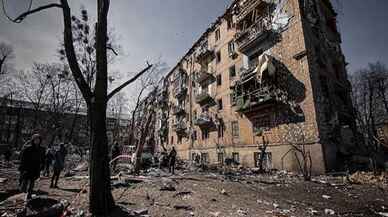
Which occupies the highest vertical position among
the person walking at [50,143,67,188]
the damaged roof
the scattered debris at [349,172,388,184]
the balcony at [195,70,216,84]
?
the damaged roof

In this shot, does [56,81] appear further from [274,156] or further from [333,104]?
[333,104]

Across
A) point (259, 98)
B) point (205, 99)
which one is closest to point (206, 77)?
point (205, 99)

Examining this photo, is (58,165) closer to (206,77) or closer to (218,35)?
(206,77)

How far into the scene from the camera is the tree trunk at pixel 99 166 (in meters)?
4.30

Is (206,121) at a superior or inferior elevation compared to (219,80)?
inferior

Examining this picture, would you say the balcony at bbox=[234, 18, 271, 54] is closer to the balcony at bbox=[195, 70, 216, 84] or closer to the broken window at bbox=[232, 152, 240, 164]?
the balcony at bbox=[195, 70, 216, 84]

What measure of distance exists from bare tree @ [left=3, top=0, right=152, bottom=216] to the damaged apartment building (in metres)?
10.7

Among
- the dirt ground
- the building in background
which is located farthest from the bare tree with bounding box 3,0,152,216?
the building in background

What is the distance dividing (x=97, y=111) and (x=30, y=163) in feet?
10.6

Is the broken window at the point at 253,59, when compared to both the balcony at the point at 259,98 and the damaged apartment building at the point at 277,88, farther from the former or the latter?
the balcony at the point at 259,98

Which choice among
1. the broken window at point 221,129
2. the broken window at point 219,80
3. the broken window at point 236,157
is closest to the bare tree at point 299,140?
the broken window at point 236,157

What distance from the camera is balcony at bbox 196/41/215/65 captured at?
2457 centimetres

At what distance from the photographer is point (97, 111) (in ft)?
15.2

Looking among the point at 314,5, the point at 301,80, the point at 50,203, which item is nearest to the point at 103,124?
the point at 50,203
